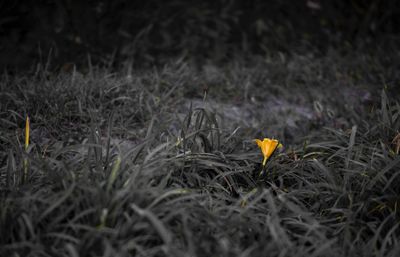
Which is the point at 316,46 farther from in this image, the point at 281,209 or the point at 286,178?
the point at 281,209

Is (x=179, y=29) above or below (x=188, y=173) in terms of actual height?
above

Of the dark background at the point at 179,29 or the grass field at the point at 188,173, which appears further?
the dark background at the point at 179,29

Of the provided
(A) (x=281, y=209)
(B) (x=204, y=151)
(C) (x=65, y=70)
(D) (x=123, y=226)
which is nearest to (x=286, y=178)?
(A) (x=281, y=209)

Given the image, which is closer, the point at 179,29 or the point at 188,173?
the point at 188,173
